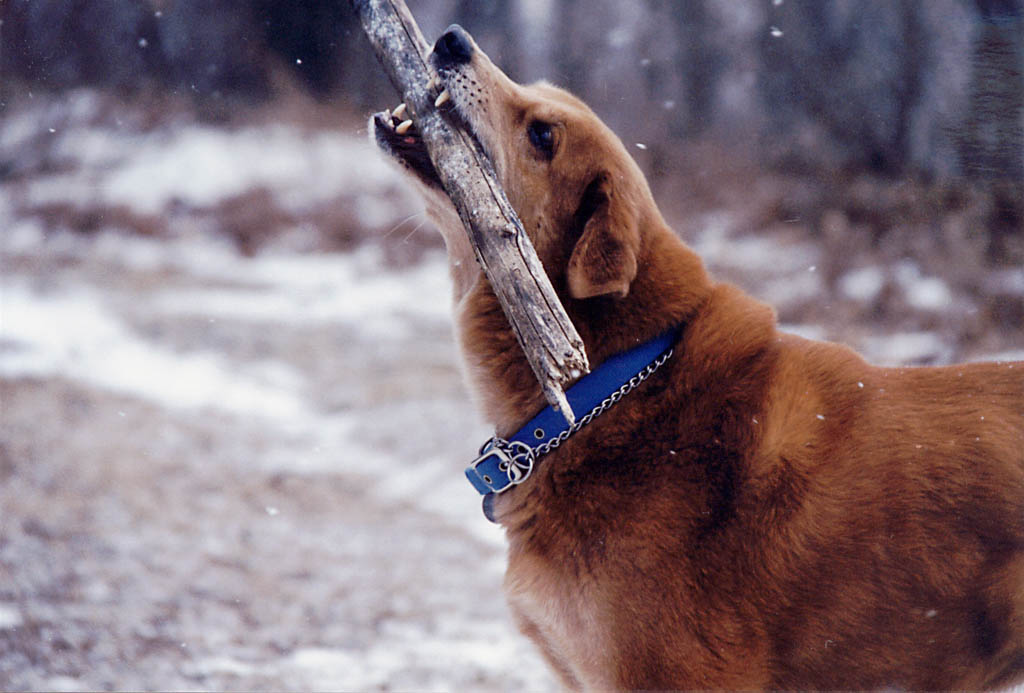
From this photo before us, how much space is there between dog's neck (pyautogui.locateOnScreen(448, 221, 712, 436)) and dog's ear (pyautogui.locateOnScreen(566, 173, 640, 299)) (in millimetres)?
77

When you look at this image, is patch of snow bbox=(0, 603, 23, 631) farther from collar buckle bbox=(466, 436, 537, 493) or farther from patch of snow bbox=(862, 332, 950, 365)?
patch of snow bbox=(862, 332, 950, 365)

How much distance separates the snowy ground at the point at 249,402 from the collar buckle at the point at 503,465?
3.18 feet

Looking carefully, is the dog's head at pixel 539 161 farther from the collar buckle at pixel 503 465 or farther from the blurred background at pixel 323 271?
the blurred background at pixel 323 271

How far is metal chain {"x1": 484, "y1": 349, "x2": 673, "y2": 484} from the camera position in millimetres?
2330

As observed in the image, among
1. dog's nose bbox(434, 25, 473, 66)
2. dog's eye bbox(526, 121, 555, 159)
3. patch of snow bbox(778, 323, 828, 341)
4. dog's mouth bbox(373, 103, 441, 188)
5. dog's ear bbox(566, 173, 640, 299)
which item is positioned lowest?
patch of snow bbox(778, 323, 828, 341)

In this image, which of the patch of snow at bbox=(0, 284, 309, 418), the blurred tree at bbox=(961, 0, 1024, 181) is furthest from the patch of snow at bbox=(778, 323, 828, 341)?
the patch of snow at bbox=(0, 284, 309, 418)

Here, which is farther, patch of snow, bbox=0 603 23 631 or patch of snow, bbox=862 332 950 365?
patch of snow, bbox=862 332 950 365

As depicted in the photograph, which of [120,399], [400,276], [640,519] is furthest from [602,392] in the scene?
[400,276]

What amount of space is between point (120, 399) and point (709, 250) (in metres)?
6.20

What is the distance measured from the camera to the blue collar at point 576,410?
2316 millimetres

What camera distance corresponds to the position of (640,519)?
217 centimetres

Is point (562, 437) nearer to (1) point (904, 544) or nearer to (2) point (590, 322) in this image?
(2) point (590, 322)

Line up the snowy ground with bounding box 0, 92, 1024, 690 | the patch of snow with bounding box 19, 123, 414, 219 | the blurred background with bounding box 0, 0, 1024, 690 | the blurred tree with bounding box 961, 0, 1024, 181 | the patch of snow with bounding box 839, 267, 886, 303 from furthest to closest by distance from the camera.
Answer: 1. the patch of snow with bounding box 19, 123, 414, 219
2. the patch of snow with bounding box 839, 267, 886, 303
3. the blurred background with bounding box 0, 0, 1024, 690
4. the snowy ground with bounding box 0, 92, 1024, 690
5. the blurred tree with bounding box 961, 0, 1024, 181

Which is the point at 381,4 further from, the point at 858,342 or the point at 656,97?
the point at 656,97
